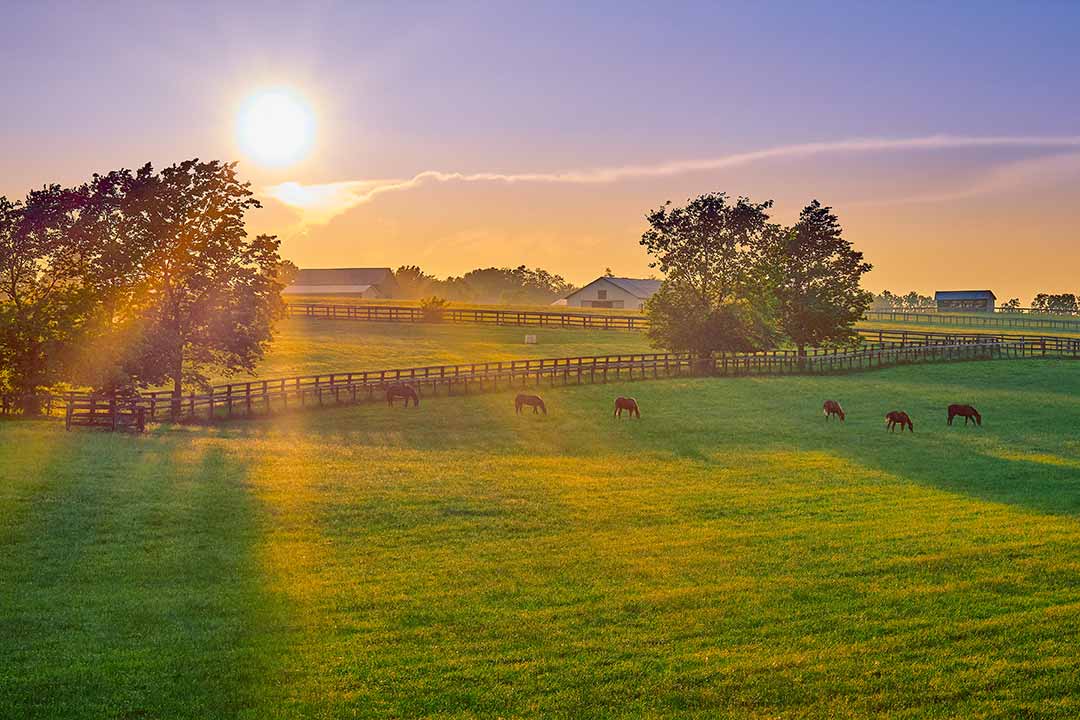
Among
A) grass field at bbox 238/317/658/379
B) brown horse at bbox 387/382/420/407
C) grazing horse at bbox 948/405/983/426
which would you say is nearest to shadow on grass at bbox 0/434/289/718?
brown horse at bbox 387/382/420/407

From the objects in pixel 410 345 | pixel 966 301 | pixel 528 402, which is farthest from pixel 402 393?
pixel 966 301

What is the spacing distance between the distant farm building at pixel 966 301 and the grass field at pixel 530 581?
151355mm

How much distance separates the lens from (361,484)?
74.3 feet

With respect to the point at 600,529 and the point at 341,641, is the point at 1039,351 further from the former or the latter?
the point at 341,641

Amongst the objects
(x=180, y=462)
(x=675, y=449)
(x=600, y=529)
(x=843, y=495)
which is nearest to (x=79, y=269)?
(x=180, y=462)

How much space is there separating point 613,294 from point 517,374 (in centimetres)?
8204

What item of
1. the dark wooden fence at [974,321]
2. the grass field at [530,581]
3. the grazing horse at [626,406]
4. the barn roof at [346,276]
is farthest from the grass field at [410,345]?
the barn roof at [346,276]

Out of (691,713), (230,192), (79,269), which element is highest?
(230,192)

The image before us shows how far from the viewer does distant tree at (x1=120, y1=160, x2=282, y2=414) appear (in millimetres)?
37969

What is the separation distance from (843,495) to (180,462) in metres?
17.0

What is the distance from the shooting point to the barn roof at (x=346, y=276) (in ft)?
505

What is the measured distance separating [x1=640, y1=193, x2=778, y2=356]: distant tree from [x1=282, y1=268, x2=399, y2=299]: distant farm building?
94.9 metres

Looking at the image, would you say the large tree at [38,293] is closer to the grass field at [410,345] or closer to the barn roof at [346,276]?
Result: the grass field at [410,345]

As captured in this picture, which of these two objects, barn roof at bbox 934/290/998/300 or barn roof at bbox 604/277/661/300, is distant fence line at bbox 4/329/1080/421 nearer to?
barn roof at bbox 604/277/661/300
